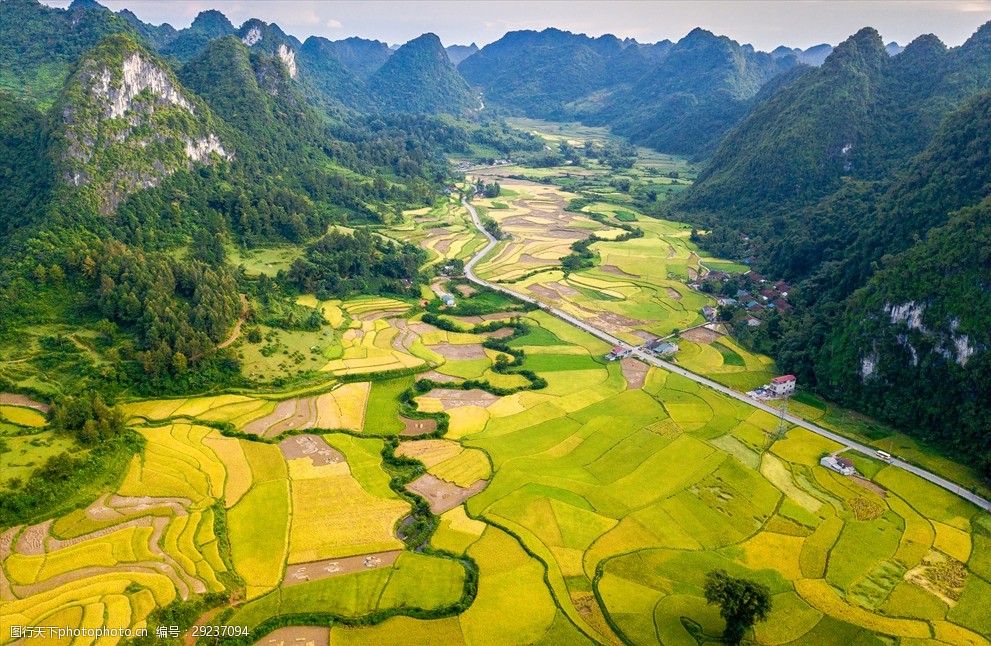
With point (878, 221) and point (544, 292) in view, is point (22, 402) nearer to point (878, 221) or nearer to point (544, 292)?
point (544, 292)

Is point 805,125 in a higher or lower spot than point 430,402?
higher

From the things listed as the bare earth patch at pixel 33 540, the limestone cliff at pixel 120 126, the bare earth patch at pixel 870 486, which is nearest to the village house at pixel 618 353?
the bare earth patch at pixel 870 486

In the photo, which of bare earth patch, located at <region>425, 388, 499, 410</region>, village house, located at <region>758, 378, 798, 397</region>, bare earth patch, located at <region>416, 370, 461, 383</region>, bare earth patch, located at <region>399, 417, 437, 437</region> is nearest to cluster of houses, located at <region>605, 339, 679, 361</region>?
village house, located at <region>758, 378, 798, 397</region>

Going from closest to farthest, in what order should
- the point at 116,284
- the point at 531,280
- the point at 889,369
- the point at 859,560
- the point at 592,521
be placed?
the point at 859,560, the point at 592,521, the point at 889,369, the point at 116,284, the point at 531,280

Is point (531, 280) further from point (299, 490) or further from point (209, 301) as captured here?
point (299, 490)

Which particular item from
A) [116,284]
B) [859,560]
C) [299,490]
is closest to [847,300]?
[859,560]

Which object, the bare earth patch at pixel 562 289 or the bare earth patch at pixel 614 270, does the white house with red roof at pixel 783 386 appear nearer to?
the bare earth patch at pixel 562 289

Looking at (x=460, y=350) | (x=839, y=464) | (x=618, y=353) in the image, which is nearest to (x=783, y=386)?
(x=839, y=464)
